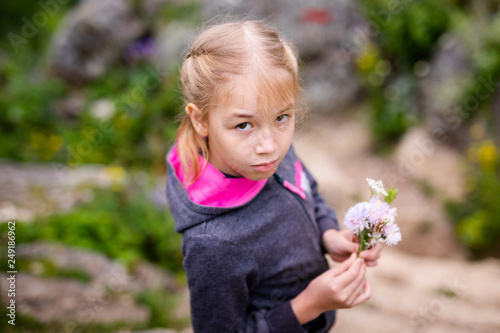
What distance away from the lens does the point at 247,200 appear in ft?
4.36

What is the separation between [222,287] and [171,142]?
5.96 feet

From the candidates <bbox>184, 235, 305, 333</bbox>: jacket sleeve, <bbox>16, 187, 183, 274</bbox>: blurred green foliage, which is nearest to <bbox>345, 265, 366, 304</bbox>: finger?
<bbox>184, 235, 305, 333</bbox>: jacket sleeve

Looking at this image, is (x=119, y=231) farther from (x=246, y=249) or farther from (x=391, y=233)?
(x=391, y=233)

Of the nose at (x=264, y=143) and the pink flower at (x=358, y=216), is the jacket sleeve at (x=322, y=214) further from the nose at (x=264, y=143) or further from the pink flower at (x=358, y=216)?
the nose at (x=264, y=143)

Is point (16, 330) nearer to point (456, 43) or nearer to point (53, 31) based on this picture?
point (456, 43)

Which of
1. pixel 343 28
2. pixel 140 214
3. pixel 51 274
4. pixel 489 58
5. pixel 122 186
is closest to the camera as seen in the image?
pixel 51 274

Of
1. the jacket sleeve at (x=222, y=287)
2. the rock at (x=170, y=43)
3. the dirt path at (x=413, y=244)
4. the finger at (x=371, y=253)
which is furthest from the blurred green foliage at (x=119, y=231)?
the rock at (x=170, y=43)

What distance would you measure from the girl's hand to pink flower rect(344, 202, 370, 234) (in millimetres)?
137

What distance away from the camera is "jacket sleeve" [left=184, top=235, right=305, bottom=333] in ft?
4.14

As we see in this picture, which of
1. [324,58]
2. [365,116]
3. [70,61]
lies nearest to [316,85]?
[324,58]

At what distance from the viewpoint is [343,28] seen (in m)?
6.06

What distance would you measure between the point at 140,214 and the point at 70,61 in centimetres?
431

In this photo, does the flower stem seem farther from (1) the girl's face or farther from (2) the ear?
(2) the ear

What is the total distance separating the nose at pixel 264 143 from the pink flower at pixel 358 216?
15.0 inches
